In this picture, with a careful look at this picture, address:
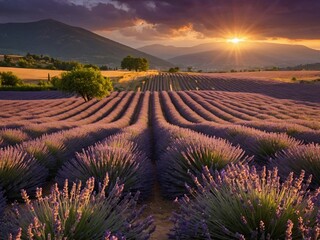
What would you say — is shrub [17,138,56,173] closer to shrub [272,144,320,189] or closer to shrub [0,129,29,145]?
shrub [0,129,29,145]

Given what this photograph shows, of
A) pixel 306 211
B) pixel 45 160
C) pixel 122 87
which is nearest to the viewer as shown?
pixel 306 211

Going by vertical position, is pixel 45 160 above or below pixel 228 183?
below

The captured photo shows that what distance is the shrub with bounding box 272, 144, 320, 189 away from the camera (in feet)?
17.1

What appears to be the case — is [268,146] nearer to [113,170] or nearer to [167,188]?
[167,188]

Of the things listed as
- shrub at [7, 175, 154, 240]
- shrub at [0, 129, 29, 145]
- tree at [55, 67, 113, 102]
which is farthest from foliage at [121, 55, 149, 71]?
shrub at [7, 175, 154, 240]

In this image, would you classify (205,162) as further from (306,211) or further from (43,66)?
(43,66)

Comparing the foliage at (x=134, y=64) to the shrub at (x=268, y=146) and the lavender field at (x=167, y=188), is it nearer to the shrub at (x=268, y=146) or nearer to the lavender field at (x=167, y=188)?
the lavender field at (x=167, y=188)

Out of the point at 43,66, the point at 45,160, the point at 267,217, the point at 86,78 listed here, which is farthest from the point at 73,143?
the point at 43,66

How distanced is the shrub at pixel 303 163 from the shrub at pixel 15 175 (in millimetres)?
3864

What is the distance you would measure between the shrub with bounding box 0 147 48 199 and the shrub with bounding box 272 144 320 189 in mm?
3864

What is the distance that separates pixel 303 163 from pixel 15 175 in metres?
4.38

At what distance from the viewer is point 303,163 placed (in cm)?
535

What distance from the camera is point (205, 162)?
5.52 m

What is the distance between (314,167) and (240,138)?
3.36 meters
